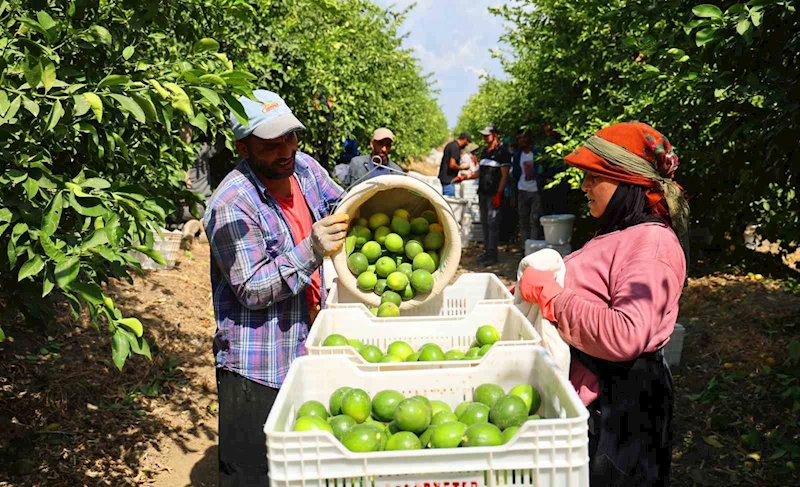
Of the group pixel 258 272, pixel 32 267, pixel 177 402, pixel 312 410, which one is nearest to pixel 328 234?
pixel 258 272

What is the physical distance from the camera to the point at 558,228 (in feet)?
28.8

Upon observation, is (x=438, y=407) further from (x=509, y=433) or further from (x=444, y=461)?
(x=444, y=461)

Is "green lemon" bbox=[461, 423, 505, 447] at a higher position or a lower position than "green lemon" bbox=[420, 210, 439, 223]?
lower

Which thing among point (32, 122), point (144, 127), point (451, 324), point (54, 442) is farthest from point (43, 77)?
point (54, 442)

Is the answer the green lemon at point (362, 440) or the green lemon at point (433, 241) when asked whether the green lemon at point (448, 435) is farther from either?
the green lemon at point (433, 241)

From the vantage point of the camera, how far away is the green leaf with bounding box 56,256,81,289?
184 centimetres

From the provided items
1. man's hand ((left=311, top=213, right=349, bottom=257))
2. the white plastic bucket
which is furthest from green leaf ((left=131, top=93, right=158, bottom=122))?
the white plastic bucket

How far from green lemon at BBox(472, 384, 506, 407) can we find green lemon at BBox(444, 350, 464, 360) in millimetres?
342

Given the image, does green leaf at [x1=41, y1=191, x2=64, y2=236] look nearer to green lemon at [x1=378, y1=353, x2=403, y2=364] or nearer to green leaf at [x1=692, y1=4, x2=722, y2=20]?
green lemon at [x1=378, y1=353, x2=403, y2=364]

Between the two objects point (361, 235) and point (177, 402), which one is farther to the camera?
point (177, 402)

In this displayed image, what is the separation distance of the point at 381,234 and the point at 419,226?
0.18 m

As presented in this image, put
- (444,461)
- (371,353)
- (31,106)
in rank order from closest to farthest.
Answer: (444,461)
(31,106)
(371,353)

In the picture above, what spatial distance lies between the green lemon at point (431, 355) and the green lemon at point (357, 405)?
415 mm

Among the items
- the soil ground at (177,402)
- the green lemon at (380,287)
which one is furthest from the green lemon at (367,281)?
the soil ground at (177,402)
